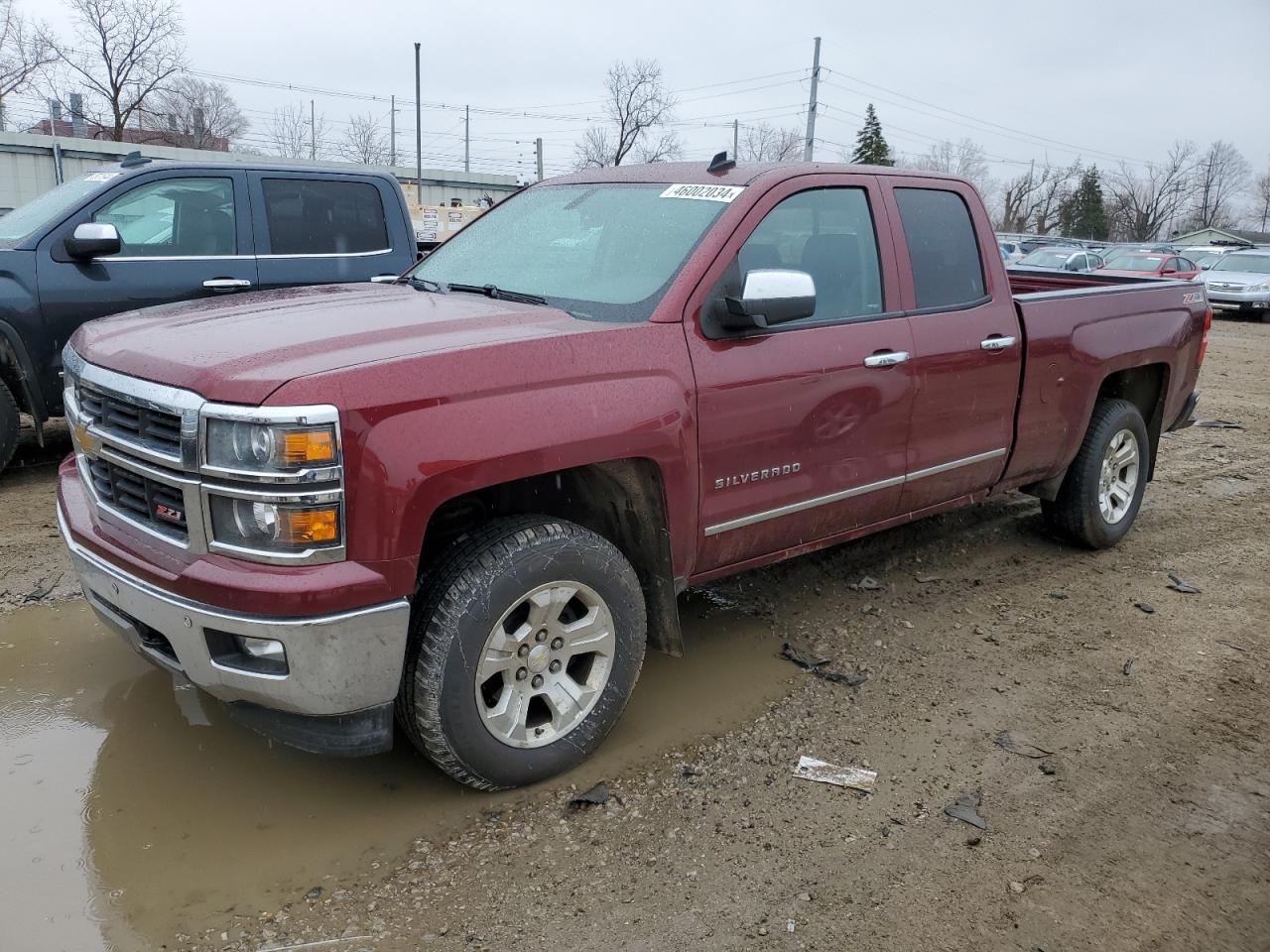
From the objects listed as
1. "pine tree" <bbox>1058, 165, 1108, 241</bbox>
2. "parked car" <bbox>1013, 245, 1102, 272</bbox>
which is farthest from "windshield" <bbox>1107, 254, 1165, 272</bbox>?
"pine tree" <bbox>1058, 165, 1108, 241</bbox>

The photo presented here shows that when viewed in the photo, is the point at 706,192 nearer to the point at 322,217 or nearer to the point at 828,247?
the point at 828,247

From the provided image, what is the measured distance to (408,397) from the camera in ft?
8.52

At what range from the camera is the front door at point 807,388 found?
11.0 ft

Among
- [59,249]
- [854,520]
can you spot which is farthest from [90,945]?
[59,249]

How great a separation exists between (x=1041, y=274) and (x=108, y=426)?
544cm

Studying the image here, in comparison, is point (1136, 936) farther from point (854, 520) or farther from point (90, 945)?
point (90, 945)

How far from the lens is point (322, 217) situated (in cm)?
688

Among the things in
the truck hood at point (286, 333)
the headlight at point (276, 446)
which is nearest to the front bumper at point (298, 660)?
the headlight at point (276, 446)

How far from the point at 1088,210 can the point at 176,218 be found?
280 feet

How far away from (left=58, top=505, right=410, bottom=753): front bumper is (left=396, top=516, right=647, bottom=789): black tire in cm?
12

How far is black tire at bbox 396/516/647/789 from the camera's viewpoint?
2.80 meters

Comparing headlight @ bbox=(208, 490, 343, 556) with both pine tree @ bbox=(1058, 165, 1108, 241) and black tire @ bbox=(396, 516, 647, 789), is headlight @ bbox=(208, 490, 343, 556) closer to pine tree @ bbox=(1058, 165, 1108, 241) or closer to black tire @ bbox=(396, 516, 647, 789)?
black tire @ bbox=(396, 516, 647, 789)

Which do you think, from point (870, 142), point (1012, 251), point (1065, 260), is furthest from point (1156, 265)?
point (870, 142)

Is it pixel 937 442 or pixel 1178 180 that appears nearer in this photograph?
pixel 937 442
